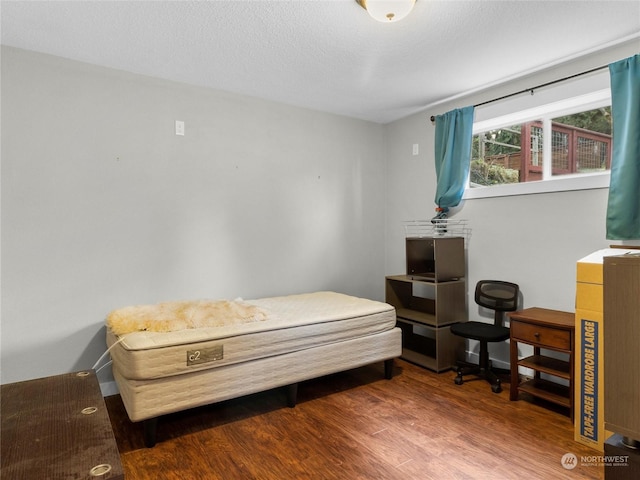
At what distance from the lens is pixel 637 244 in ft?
8.13

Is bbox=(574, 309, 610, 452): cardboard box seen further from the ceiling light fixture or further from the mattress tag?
the mattress tag

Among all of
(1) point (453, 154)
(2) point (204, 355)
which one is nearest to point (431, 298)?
(1) point (453, 154)

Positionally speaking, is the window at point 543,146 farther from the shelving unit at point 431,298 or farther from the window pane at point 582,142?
the shelving unit at point 431,298

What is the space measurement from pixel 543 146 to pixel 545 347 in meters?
1.60

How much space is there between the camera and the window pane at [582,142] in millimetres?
2740

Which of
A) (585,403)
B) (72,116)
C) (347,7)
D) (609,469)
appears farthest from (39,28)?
(585,403)

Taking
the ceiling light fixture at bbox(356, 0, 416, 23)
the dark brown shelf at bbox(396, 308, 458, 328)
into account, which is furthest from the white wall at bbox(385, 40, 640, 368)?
the ceiling light fixture at bbox(356, 0, 416, 23)

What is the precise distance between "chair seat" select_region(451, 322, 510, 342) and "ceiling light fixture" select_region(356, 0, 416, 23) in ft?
7.27

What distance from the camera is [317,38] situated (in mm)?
2422

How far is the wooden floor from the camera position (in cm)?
195

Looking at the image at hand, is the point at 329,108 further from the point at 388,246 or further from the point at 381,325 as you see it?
the point at 381,325

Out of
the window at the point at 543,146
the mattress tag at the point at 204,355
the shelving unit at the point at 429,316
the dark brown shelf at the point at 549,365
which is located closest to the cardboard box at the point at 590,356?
the dark brown shelf at the point at 549,365

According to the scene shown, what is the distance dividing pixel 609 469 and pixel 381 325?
2273mm

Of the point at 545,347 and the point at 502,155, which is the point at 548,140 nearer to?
the point at 502,155
